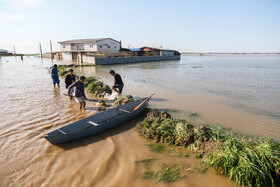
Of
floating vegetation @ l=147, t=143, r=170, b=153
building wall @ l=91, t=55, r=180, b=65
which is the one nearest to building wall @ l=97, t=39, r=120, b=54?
building wall @ l=91, t=55, r=180, b=65

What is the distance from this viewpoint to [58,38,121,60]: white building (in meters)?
47.5

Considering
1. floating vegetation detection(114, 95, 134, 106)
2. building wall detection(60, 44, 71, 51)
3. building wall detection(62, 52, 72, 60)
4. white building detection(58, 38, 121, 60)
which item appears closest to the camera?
floating vegetation detection(114, 95, 134, 106)

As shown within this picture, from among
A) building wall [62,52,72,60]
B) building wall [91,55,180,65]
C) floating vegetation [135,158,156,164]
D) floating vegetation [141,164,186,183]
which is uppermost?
building wall [62,52,72,60]

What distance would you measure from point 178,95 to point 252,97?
529 centimetres

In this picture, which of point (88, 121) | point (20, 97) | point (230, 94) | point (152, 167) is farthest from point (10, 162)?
point (230, 94)

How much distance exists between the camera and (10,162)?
4859 millimetres

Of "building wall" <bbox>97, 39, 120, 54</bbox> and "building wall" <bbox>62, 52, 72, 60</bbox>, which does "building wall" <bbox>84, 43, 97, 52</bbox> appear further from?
"building wall" <bbox>62, 52, 72, 60</bbox>

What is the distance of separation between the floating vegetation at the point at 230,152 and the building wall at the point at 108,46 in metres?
43.5

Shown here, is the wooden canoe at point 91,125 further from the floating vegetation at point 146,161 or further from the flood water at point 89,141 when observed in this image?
the floating vegetation at point 146,161

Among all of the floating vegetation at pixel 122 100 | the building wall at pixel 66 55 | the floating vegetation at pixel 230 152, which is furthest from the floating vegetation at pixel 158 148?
the building wall at pixel 66 55

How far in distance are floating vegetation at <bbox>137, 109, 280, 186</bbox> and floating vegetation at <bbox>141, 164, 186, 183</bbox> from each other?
0.11m

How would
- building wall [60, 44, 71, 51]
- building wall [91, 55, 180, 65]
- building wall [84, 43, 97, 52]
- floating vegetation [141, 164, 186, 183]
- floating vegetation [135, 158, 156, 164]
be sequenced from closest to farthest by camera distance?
floating vegetation [141, 164, 186, 183] → floating vegetation [135, 158, 156, 164] → building wall [91, 55, 180, 65] → building wall [84, 43, 97, 52] → building wall [60, 44, 71, 51]

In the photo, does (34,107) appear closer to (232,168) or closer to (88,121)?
(88,121)

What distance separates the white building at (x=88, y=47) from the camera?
47531 mm
